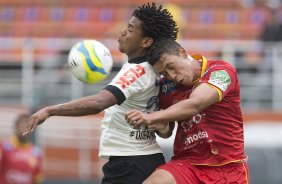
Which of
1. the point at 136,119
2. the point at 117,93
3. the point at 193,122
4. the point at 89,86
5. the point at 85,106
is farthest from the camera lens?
the point at 89,86

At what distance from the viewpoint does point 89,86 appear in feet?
47.9

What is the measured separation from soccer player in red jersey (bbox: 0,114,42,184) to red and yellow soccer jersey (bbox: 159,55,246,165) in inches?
211

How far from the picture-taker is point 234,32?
52.7ft

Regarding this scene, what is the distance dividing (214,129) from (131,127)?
64 centimetres

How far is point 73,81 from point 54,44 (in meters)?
1.50

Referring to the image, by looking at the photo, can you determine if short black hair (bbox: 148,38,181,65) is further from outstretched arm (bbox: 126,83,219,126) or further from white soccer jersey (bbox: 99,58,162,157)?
outstretched arm (bbox: 126,83,219,126)

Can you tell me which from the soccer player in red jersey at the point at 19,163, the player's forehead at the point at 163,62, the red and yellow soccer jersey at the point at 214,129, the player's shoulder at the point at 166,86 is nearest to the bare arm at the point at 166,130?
the red and yellow soccer jersey at the point at 214,129

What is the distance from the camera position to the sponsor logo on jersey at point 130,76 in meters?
6.34

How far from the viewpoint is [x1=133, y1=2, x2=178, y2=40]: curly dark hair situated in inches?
259

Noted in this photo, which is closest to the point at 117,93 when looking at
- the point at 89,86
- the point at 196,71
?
the point at 196,71

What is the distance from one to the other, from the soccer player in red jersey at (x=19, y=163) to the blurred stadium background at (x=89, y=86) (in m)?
1.98

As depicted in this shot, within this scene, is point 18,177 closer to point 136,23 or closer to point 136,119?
point 136,23

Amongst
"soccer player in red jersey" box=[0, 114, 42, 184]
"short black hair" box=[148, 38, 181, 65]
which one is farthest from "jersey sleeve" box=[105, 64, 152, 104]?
"soccer player in red jersey" box=[0, 114, 42, 184]

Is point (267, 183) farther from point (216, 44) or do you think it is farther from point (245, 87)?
point (216, 44)
